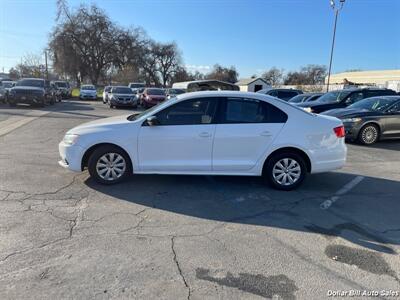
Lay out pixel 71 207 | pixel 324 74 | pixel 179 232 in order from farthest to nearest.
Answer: pixel 324 74 < pixel 71 207 < pixel 179 232

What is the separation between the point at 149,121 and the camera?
573 centimetres

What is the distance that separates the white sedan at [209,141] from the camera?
573cm

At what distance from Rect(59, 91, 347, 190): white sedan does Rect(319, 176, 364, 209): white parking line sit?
23.1 inches

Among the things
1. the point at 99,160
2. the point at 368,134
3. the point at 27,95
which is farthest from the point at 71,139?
the point at 27,95

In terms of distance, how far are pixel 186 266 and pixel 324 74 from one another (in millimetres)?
104100

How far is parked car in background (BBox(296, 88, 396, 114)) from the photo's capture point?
1456cm

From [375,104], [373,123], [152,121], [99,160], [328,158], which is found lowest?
[99,160]

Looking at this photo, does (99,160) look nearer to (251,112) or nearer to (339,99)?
(251,112)

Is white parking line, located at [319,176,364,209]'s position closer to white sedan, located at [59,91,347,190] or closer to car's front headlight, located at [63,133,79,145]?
white sedan, located at [59,91,347,190]

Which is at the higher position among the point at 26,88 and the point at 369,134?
the point at 26,88

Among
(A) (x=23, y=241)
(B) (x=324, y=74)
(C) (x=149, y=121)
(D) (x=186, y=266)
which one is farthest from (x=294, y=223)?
(B) (x=324, y=74)

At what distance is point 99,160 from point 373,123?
9.07 m

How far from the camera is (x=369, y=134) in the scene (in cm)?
1125

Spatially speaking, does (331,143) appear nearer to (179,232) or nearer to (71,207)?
(179,232)
